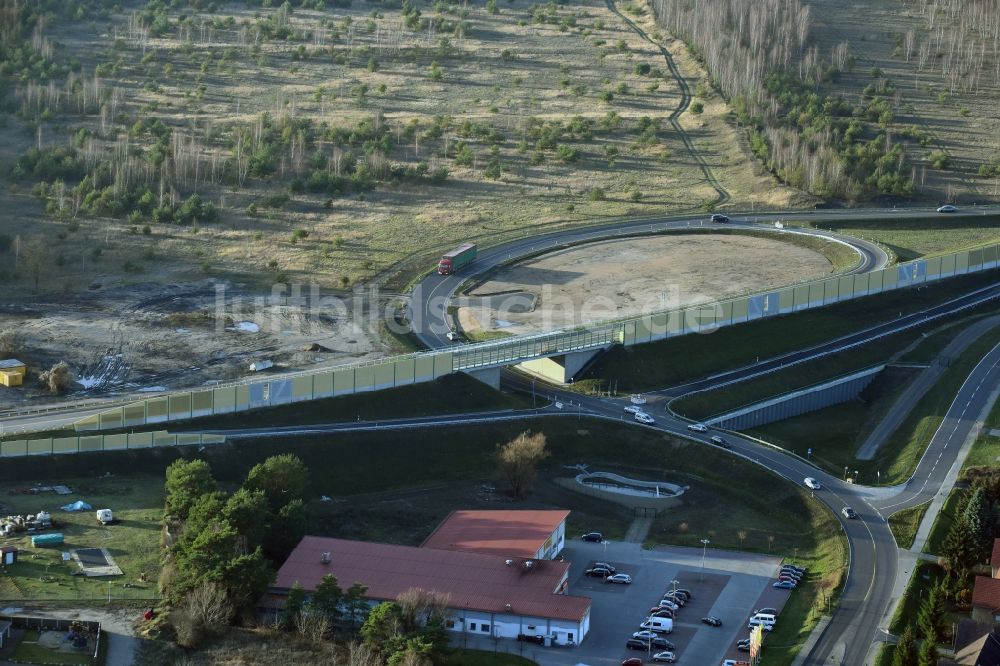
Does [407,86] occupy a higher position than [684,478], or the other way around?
[407,86]

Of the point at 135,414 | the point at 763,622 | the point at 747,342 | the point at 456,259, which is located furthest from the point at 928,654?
the point at 456,259

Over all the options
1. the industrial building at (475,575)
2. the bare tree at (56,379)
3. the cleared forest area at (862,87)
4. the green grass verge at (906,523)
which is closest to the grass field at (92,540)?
the industrial building at (475,575)

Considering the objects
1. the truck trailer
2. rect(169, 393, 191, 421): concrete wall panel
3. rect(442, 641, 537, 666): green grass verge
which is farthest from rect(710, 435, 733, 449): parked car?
the truck trailer

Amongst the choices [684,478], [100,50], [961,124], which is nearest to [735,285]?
[684,478]

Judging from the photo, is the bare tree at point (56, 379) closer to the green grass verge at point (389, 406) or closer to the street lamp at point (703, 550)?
the green grass verge at point (389, 406)

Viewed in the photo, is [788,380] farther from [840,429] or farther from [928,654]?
[928,654]

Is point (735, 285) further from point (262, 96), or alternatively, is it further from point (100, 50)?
point (100, 50)
